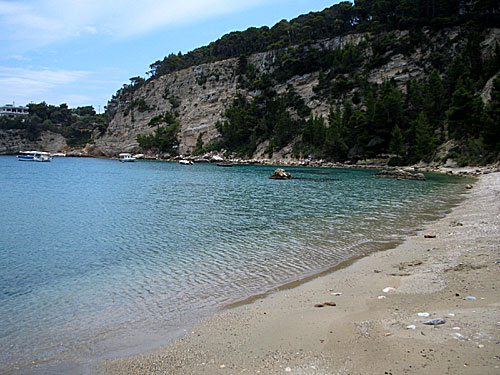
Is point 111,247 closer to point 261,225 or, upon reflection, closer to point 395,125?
point 261,225

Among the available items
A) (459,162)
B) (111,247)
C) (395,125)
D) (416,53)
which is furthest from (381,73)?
(111,247)

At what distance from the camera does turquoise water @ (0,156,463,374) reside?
6.34 meters

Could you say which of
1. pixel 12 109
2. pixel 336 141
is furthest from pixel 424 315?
pixel 12 109

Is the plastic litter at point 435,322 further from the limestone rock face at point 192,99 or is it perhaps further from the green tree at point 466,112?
the limestone rock face at point 192,99

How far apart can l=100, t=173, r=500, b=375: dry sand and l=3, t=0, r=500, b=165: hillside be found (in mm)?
46672

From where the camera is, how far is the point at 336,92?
91125 mm

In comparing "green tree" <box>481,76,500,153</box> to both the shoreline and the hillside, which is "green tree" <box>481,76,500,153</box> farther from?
the shoreline

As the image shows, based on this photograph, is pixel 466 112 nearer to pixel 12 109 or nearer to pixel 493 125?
pixel 493 125

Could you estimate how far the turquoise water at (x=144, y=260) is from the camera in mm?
6336

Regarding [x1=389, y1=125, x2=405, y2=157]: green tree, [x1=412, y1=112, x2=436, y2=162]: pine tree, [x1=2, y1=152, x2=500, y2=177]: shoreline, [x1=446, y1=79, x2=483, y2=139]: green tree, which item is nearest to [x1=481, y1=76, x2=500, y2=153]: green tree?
[x1=2, y1=152, x2=500, y2=177]: shoreline

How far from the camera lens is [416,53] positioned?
85250mm

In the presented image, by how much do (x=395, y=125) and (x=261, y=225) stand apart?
5677 centimetres

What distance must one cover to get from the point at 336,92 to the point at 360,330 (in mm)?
91828

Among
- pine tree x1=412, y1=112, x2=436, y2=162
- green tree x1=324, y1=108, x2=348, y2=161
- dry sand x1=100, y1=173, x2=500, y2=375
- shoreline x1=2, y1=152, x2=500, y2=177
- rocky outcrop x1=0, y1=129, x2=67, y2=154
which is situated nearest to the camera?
dry sand x1=100, y1=173, x2=500, y2=375
